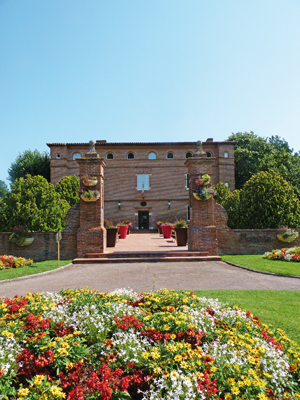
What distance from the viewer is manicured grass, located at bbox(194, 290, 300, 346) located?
3736 millimetres

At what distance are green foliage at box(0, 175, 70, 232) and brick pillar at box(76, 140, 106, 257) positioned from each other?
8.03 ft

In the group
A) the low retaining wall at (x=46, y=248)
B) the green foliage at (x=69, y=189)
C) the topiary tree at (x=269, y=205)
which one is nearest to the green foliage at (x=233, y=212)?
the topiary tree at (x=269, y=205)

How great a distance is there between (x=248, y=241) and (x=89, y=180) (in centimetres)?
744

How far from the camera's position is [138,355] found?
7.98 ft

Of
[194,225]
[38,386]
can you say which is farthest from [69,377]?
[194,225]

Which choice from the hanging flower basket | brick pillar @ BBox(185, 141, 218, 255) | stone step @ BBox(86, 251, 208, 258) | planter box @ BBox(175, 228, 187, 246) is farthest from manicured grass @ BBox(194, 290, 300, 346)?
the hanging flower basket

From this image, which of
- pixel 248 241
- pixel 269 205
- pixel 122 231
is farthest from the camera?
pixel 122 231

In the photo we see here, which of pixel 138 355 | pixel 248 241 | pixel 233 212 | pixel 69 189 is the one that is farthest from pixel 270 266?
pixel 69 189

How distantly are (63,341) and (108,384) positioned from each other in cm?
71

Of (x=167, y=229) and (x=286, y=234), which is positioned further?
(x=167, y=229)

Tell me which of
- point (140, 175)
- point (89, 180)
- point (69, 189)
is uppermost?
point (140, 175)

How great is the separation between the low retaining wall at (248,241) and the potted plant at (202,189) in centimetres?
170

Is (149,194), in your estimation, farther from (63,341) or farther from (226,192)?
(63,341)

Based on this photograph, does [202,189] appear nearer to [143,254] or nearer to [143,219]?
[143,254]
